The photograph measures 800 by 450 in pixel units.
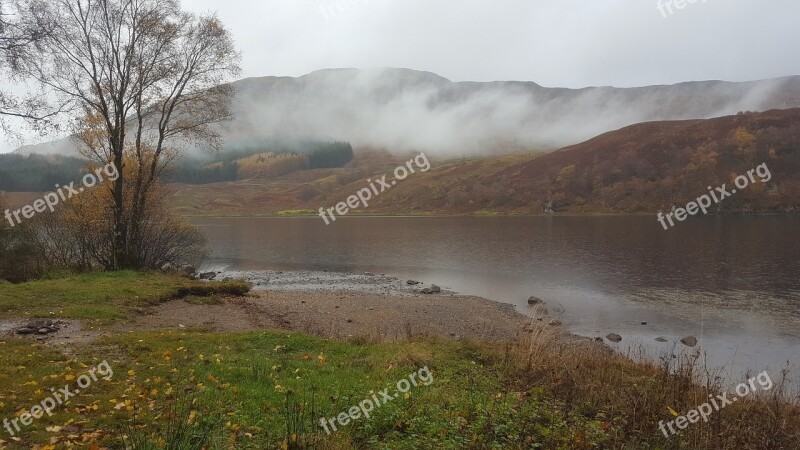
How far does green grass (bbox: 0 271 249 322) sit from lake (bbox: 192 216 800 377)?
21.4 m

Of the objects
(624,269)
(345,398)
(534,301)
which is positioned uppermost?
(345,398)

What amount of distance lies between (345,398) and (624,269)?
140ft

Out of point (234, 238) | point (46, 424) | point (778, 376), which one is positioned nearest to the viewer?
point (46, 424)

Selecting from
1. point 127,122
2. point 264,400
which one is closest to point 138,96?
point 127,122

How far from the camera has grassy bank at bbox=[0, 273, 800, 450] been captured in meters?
7.39

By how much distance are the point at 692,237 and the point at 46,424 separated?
247 ft

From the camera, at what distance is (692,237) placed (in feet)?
219

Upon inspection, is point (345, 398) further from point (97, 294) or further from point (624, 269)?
point (624, 269)

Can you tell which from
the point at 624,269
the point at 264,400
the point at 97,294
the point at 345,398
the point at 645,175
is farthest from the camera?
the point at 645,175

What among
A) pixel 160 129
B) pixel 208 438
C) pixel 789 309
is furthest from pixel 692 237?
pixel 208 438

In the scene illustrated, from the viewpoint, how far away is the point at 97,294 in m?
20.4

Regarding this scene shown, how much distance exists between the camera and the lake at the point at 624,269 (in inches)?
1005

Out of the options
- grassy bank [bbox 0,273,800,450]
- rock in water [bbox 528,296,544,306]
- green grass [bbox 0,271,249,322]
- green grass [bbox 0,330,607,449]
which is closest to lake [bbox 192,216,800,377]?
rock in water [bbox 528,296,544,306]

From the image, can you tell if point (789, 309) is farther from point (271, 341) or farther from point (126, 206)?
point (126, 206)
